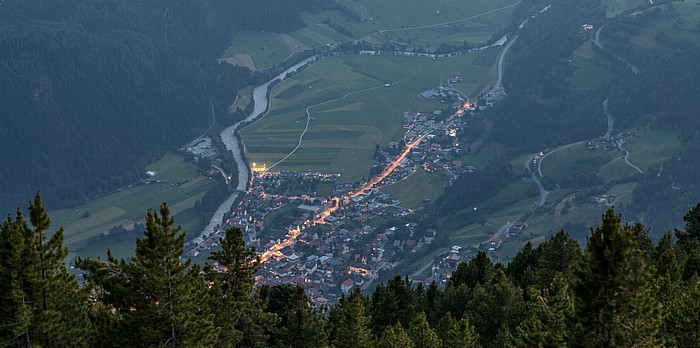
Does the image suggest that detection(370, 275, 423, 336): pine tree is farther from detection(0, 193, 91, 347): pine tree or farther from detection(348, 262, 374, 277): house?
detection(348, 262, 374, 277): house

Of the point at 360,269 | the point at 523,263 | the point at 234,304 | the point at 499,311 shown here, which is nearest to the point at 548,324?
the point at 234,304

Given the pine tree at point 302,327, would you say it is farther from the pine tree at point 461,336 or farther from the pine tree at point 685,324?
the pine tree at point 685,324

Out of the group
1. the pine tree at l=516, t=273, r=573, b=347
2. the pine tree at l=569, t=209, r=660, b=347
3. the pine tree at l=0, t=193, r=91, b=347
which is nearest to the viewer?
the pine tree at l=569, t=209, r=660, b=347

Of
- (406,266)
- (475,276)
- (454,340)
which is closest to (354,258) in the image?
(406,266)

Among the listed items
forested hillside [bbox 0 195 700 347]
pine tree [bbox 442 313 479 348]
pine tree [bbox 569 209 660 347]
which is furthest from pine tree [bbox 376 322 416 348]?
pine tree [bbox 569 209 660 347]

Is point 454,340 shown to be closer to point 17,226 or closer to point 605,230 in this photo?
point 605,230
